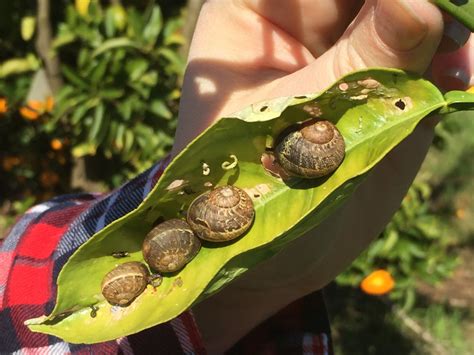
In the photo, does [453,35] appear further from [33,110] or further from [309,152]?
[33,110]

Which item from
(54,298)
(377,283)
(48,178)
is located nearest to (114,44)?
(48,178)

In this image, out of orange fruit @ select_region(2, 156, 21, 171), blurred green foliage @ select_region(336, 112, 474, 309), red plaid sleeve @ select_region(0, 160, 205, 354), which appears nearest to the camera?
red plaid sleeve @ select_region(0, 160, 205, 354)

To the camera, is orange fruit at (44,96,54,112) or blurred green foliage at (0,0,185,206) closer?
blurred green foliage at (0,0,185,206)

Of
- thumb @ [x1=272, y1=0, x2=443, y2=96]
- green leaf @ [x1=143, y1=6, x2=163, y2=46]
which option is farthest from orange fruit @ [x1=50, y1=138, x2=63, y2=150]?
thumb @ [x1=272, y1=0, x2=443, y2=96]

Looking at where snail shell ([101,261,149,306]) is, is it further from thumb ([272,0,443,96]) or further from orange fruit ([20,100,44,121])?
orange fruit ([20,100,44,121])

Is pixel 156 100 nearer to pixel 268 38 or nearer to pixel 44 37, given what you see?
pixel 44 37

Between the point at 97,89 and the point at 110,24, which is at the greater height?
the point at 110,24
